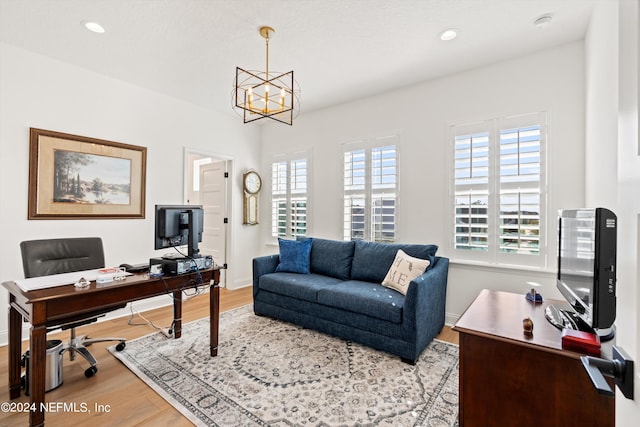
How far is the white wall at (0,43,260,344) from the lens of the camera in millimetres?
2814

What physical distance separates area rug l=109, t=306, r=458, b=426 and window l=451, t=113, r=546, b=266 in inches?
44.1

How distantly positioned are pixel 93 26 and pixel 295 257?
2910 mm

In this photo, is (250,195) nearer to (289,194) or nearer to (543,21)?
(289,194)

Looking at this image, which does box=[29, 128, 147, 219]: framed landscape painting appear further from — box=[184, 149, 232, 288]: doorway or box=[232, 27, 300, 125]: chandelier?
box=[232, 27, 300, 125]: chandelier

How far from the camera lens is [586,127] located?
8.29 ft

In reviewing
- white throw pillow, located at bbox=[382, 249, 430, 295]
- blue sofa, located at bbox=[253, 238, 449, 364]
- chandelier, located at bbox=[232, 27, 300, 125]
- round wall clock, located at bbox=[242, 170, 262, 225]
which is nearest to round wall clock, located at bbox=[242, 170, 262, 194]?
round wall clock, located at bbox=[242, 170, 262, 225]

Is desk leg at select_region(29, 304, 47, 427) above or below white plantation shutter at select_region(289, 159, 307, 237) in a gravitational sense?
below

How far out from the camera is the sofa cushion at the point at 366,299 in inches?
98.4

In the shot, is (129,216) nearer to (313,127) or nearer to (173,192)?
(173,192)

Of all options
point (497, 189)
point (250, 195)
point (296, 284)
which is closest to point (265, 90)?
point (296, 284)

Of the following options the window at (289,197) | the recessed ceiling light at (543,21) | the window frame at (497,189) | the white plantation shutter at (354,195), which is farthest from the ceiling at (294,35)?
the window at (289,197)

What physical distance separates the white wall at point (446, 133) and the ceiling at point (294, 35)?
0.18 meters

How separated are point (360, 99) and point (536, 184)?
2.30m

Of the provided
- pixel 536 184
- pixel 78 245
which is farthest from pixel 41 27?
pixel 536 184
